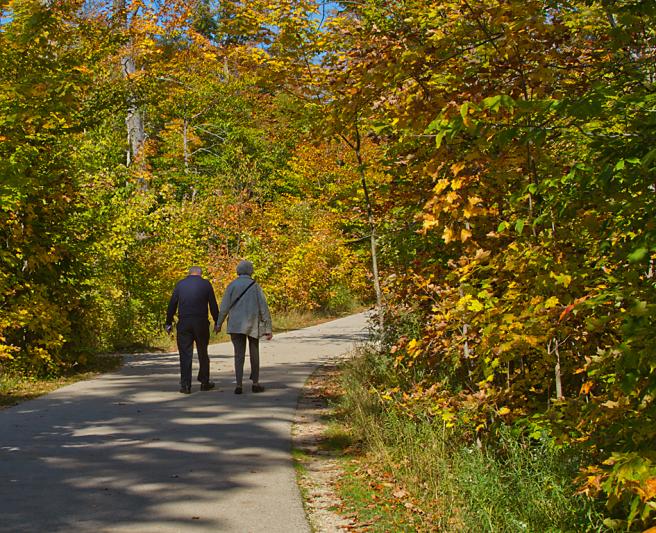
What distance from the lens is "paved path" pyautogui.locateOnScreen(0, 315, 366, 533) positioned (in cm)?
594

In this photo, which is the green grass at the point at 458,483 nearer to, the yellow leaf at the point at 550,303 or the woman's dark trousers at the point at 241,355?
the yellow leaf at the point at 550,303

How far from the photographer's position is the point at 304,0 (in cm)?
1146

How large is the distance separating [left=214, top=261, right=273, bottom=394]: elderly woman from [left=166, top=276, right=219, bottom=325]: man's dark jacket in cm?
26

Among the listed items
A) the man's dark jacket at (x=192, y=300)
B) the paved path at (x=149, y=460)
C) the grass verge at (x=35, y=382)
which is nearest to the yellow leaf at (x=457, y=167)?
the paved path at (x=149, y=460)

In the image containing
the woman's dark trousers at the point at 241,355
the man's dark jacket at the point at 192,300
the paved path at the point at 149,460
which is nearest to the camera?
the paved path at the point at 149,460

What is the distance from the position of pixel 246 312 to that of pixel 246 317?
8 centimetres

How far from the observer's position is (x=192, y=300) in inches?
496

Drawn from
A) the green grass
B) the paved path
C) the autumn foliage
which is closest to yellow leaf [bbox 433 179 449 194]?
the autumn foliage

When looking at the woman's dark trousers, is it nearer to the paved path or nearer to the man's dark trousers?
the paved path

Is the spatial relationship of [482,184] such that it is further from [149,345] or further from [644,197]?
[149,345]

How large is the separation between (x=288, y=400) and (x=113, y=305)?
380 inches

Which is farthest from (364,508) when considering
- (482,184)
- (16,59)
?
(16,59)

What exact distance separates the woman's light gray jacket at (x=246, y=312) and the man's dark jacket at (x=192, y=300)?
0.24 metres

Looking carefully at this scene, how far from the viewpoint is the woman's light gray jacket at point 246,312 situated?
12391 mm
